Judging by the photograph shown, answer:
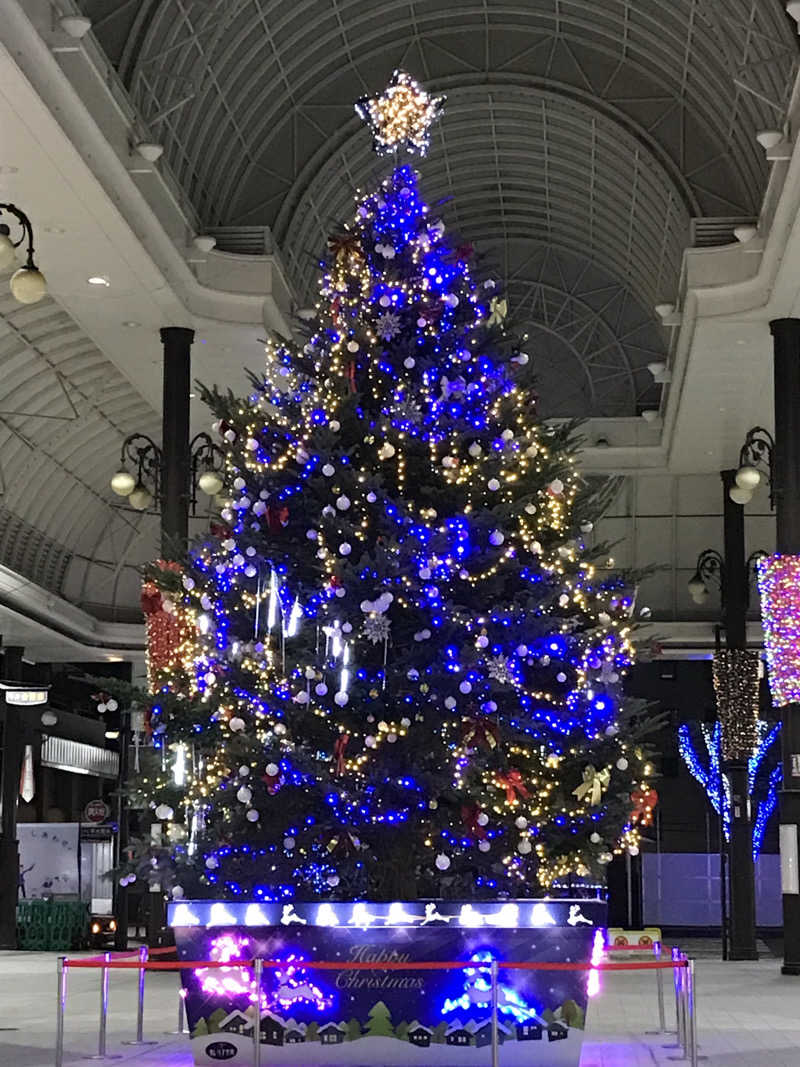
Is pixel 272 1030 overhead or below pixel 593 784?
below

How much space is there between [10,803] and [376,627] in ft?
83.6

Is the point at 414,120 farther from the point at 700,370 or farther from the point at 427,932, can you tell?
the point at 700,370

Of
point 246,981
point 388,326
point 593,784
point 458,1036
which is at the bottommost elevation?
point 458,1036

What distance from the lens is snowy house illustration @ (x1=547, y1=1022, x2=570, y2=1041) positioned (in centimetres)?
1151

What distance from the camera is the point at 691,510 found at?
3944 cm

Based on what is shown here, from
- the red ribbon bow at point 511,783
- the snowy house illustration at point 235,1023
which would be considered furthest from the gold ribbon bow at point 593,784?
the snowy house illustration at point 235,1023

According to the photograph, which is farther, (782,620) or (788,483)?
(788,483)

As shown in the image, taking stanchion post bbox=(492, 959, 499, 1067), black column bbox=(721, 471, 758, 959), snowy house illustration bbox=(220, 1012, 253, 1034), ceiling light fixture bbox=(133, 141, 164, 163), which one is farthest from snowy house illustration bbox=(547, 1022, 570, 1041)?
black column bbox=(721, 471, 758, 959)

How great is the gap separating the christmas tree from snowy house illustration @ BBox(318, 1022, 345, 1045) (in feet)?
4.73

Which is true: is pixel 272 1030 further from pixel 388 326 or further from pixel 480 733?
pixel 388 326

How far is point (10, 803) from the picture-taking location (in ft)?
120

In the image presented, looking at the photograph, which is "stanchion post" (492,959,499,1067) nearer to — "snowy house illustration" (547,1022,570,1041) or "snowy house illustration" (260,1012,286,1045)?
"snowy house illustration" (547,1022,570,1041)

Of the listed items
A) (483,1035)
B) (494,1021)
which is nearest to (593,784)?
(483,1035)

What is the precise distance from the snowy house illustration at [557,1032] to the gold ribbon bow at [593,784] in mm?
2229
